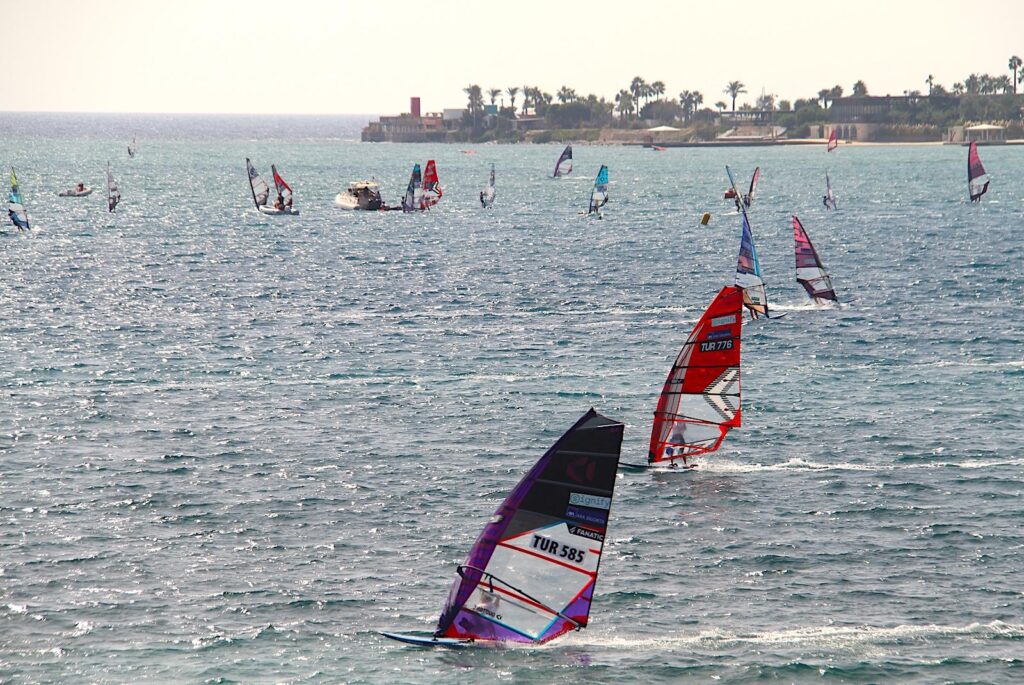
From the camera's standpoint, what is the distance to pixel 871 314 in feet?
Answer: 299

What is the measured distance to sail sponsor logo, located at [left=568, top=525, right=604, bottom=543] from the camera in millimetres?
32562

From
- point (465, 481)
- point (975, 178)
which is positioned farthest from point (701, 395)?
point (975, 178)

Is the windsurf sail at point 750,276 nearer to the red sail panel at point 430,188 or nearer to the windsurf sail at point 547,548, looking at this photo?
the windsurf sail at point 547,548

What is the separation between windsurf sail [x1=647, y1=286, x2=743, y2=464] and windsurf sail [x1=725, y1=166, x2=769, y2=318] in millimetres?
23419

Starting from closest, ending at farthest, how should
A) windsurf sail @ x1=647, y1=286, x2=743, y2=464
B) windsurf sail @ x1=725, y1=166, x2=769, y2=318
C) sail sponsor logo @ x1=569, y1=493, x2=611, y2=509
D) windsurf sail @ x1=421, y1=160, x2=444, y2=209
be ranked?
1. sail sponsor logo @ x1=569, y1=493, x2=611, y2=509
2. windsurf sail @ x1=647, y1=286, x2=743, y2=464
3. windsurf sail @ x1=725, y1=166, x2=769, y2=318
4. windsurf sail @ x1=421, y1=160, x2=444, y2=209

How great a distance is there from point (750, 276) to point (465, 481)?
36517 mm

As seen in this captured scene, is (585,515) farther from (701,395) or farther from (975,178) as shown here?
(975,178)

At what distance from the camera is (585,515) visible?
32.4 m

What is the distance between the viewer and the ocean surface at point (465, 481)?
36250mm

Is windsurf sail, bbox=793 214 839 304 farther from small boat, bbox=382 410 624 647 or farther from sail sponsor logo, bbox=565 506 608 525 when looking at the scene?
sail sponsor logo, bbox=565 506 608 525

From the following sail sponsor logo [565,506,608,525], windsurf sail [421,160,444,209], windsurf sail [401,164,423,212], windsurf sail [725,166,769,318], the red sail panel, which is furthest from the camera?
windsurf sail [401,164,423,212]

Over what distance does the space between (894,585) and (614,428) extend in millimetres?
13813

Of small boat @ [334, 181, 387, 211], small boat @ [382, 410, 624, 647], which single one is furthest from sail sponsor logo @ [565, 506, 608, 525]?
small boat @ [334, 181, 387, 211]

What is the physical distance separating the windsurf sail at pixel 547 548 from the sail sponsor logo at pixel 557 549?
0.02m
